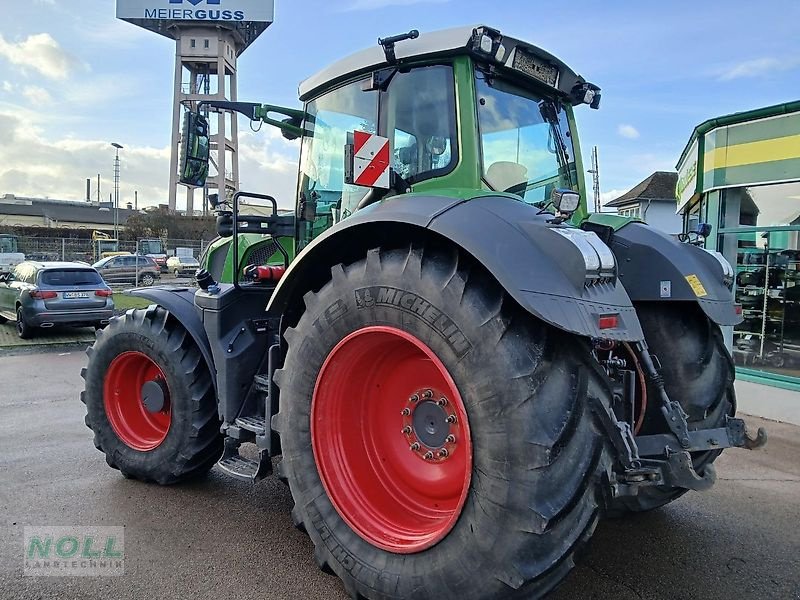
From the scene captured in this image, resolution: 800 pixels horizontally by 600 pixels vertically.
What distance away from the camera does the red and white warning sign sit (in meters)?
2.97

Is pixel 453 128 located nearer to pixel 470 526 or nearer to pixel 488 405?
pixel 488 405

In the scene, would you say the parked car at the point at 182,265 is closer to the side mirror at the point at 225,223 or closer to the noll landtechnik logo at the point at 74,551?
the side mirror at the point at 225,223

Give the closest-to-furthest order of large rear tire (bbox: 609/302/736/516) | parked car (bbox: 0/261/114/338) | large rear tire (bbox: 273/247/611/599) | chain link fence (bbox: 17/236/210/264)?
large rear tire (bbox: 273/247/611/599) → large rear tire (bbox: 609/302/736/516) → parked car (bbox: 0/261/114/338) → chain link fence (bbox: 17/236/210/264)

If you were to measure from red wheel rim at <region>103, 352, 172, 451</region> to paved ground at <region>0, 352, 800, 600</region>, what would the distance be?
13.5 inches

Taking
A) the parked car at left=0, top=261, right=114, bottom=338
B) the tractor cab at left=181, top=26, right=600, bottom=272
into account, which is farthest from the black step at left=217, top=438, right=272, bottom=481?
the parked car at left=0, top=261, right=114, bottom=338

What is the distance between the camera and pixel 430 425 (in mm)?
2801

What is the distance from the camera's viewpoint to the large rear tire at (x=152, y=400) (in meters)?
3.96

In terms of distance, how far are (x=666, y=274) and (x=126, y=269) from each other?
94.7ft

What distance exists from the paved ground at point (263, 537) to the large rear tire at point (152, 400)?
9.2 inches

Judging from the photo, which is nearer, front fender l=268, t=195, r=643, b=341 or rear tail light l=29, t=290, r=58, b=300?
front fender l=268, t=195, r=643, b=341

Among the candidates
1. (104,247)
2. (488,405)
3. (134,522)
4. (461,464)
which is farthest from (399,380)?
(104,247)

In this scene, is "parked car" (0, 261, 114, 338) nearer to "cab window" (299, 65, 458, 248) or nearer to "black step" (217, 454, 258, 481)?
"black step" (217, 454, 258, 481)

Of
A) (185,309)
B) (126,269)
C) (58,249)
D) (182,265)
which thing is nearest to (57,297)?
(185,309)

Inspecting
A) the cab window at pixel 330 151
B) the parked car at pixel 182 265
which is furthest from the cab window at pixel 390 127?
the parked car at pixel 182 265
